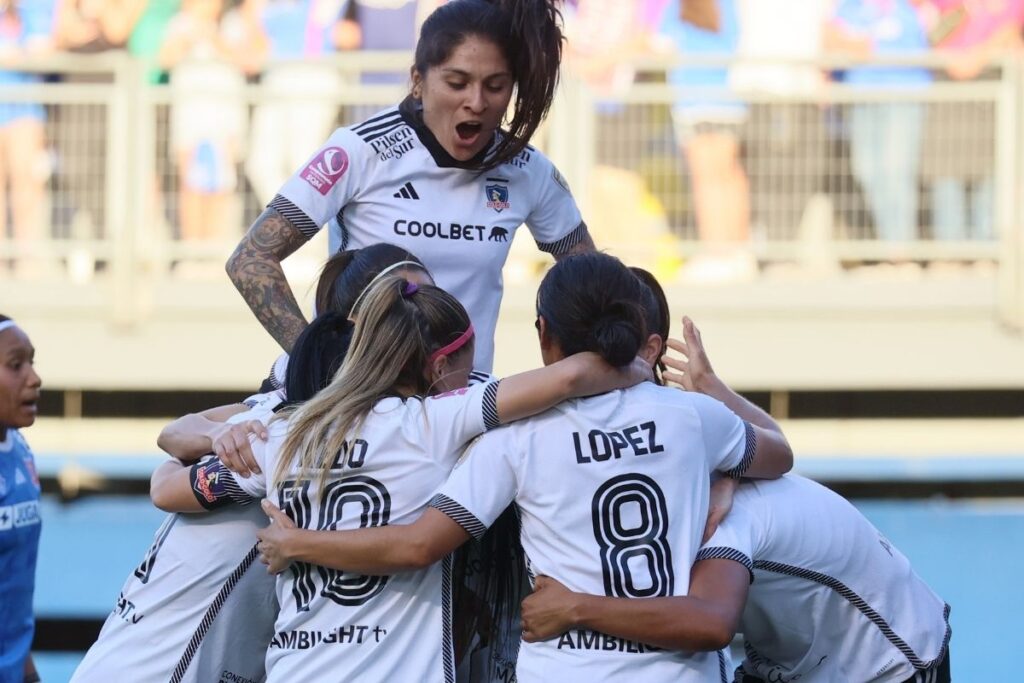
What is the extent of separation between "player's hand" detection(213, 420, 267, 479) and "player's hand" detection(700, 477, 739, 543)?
0.86 m

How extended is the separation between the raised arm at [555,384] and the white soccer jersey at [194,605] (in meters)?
0.57

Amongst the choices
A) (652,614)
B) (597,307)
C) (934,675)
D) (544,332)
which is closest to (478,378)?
→ (544,332)

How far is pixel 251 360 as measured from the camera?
10.6 m

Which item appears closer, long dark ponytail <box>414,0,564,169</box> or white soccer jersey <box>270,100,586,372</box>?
long dark ponytail <box>414,0,564,169</box>

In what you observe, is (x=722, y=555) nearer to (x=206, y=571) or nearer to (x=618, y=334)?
(x=618, y=334)

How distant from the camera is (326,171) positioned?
3.51 meters

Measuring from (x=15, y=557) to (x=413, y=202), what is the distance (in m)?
1.34

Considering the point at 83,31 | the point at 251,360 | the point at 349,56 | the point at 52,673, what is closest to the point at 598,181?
the point at 349,56

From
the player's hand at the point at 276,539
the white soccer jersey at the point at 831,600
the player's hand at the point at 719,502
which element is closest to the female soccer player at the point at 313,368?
the player's hand at the point at 276,539

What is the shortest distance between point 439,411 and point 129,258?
8.23m

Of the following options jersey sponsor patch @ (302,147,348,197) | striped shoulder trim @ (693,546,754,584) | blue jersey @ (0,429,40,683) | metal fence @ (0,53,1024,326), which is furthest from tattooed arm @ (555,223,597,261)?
metal fence @ (0,53,1024,326)

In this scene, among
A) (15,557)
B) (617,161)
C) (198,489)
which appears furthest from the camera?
(617,161)

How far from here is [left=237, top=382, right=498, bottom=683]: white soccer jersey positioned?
280cm

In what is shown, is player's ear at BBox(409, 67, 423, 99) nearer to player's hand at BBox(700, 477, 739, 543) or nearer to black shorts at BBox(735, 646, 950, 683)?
player's hand at BBox(700, 477, 739, 543)
